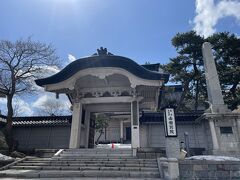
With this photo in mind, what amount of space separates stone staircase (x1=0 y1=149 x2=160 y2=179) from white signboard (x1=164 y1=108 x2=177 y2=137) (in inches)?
60.3

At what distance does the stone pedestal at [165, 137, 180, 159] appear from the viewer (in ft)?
27.6

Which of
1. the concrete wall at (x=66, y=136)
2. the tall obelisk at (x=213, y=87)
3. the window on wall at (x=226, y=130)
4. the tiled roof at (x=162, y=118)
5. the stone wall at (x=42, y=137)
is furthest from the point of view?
the stone wall at (x=42, y=137)

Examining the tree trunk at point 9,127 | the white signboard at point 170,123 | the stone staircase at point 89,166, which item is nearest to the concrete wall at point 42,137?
the tree trunk at point 9,127

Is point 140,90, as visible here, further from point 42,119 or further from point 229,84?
point 229,84

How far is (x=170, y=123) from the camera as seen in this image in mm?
9062

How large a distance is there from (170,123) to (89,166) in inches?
174

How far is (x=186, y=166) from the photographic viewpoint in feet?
20.8

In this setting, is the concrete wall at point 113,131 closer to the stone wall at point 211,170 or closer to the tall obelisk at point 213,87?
the tall obelisk at point 213,87

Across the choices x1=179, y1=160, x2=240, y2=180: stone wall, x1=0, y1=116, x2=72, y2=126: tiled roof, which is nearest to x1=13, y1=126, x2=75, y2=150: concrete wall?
x1=0, y1=116, x2=72, y2=126: tiled roof

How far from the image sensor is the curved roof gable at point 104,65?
1115 centimetres

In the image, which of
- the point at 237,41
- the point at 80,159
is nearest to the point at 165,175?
the point at 80,159

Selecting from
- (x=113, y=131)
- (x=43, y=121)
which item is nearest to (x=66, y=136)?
(x=43, y=121)

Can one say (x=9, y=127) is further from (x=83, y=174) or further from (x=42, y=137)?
(x=83, y=174)

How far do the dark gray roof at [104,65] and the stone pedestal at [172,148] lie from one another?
12.6ft
